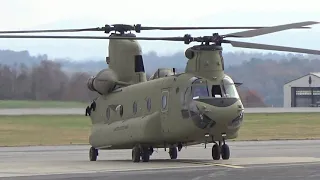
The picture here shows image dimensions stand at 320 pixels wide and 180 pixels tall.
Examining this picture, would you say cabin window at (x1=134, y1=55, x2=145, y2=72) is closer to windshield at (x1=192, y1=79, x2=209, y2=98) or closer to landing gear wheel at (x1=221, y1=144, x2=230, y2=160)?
windshield at (x1=192, y1=79, x2=209, y2=98)

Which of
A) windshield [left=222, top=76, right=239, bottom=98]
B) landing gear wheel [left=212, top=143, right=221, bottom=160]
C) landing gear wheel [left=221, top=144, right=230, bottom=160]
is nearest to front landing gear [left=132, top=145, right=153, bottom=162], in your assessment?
→ landing gear wheel [left=212, top=143, right=221, bottom=160]

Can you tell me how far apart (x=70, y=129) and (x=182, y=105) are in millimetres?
37363

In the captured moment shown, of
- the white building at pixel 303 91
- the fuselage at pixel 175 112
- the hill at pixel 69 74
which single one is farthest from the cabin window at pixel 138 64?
the white building at pixel 303 91

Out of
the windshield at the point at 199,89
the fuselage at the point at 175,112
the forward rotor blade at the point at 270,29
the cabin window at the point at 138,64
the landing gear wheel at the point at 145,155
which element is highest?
the forward rotor blade at the point at 270,29

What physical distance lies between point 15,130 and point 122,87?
105 feet

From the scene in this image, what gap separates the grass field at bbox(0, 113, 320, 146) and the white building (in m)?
40.7

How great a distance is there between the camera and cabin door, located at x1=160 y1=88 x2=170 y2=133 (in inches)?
956

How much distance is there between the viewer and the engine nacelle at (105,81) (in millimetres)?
29219

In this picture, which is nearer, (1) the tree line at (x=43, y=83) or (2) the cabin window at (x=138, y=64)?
(2) the cabin window at (x=138, y=64)

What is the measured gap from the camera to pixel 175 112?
24.0 metres

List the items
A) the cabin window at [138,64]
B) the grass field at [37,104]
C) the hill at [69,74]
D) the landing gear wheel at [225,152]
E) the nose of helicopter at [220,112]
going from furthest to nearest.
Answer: the grass field at [37,104] < the hill at [69,74] < the cabin window at [138,64] < the landing gear wheel at [225,152] < the nose of helicopter at [220,112]

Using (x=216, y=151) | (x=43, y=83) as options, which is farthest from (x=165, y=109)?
(x=43, y=83)

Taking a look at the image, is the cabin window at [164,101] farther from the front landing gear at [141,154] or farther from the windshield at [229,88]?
the windshield at [229,88]

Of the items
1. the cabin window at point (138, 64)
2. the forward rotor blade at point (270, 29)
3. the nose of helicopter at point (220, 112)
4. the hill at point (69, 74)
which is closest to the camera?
the forward rotor blade at point (270, 29)
